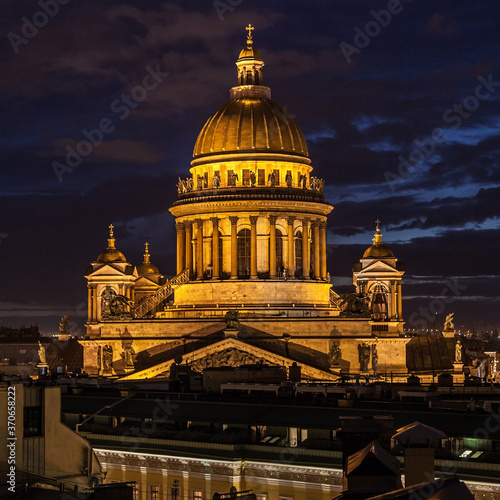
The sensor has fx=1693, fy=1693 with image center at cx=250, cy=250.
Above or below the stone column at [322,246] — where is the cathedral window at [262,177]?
above

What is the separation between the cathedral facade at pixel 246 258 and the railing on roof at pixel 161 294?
0.09 meters

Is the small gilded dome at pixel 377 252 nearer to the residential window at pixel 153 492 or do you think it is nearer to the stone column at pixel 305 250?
the stone column at pixel 305 250

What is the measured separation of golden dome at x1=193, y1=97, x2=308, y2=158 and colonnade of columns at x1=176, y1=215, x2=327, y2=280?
21.0ft

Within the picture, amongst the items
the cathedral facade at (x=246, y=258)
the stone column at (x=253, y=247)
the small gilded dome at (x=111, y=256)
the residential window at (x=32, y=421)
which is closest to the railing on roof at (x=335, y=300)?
the cathedral facade at (x=246, y=258)

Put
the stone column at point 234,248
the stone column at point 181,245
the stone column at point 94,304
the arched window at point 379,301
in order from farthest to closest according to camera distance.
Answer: the arched window at point 379,301
the stone column at point 94,304
the stone column at point 181,245
the stone column at point 234,248

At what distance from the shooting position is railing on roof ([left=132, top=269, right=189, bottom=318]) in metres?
155

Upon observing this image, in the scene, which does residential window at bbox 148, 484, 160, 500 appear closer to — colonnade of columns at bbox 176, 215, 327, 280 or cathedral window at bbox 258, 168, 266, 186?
colonnade of columns at bbox 176, 215, 327, 280

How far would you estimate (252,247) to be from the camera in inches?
6009

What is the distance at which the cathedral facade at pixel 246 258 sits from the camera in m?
143

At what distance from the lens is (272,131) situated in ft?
504

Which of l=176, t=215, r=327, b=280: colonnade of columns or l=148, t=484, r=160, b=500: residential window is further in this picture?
l=176, t=215, r=327, b=280: colonnade of columns

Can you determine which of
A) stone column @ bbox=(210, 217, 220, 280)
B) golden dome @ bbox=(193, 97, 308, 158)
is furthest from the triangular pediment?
golden dome @ bbox=(193, 97, 308, 158)

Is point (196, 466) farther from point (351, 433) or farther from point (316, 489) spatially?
point (351, 433)

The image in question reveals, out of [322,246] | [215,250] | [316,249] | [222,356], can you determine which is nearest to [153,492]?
[222,356]
